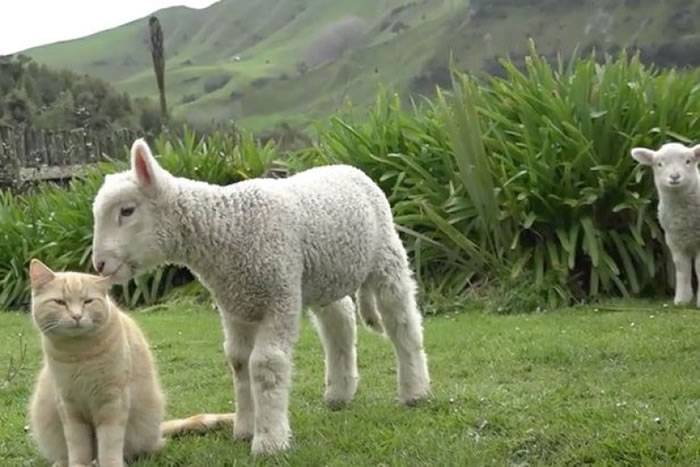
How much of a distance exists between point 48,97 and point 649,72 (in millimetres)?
13895

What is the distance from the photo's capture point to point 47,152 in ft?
54.4

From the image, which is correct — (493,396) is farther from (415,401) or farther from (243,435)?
(243,435)

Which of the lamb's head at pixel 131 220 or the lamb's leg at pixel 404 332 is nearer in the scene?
the lamb's head at pixel 131 220

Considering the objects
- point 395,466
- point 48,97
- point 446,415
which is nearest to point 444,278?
point 446,415

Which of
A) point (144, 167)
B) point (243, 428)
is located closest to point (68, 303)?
point (144, 167)

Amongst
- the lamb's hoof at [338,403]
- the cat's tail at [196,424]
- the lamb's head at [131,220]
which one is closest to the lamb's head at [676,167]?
the lamb's hoof at [338,403]

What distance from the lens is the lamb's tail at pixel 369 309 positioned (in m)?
5.75

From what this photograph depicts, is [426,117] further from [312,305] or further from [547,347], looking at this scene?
[312,305]

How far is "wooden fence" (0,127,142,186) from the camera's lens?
15.8 metres

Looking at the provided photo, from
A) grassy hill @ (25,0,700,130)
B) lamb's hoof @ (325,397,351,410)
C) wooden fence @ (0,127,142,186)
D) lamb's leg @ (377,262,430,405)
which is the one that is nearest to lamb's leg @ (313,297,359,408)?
lamb's hoof @ (325,397,351,410)

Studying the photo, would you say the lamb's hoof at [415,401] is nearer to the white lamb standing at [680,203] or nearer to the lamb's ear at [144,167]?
the lamb's ear at [144,167]

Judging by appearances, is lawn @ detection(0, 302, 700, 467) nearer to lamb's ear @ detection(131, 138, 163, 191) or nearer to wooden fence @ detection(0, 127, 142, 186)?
lamb's ear @ detection(131, 138, 163, 191)

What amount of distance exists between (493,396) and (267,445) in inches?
56.7

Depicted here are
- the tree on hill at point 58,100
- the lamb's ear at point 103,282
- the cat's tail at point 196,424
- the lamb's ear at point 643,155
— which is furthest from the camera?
the tree on hill at point 58,100
